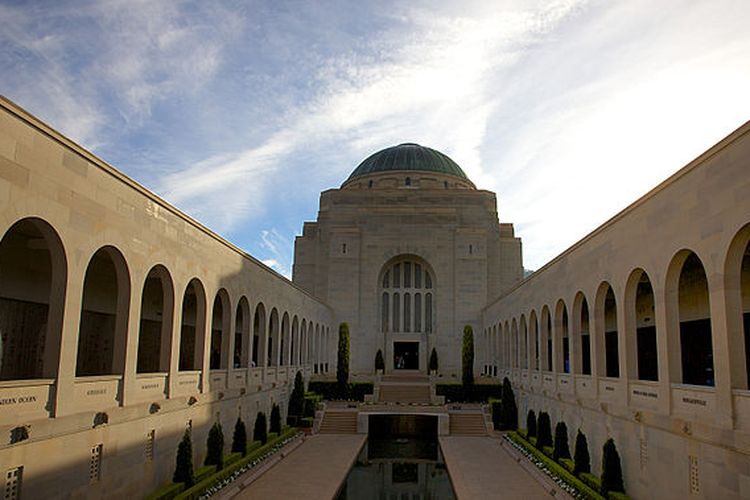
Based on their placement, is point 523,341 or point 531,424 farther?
point 523,341

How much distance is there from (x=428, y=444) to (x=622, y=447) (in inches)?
529

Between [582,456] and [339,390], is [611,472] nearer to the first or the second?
[582,456]

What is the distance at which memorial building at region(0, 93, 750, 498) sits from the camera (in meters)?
10.5

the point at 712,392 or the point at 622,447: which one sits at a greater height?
the point at 712,392

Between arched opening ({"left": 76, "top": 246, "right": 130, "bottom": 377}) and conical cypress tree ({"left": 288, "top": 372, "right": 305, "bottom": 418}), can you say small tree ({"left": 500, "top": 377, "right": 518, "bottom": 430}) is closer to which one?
conical cypress tree ({"left": 288, "top": 372, "right": 305, "bottom": 418})

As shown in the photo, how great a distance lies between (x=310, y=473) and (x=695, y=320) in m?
12.0

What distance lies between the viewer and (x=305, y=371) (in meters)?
35.6

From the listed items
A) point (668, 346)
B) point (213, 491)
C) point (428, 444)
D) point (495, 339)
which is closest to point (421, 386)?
point (495, 339)

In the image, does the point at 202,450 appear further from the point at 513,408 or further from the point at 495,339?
the point at 495,339

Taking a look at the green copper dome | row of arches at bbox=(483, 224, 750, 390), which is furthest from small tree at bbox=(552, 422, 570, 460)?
the green copper dome

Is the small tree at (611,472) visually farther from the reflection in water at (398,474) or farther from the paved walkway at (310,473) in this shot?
the paved walkway at (310,473)

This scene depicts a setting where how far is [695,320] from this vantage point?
19922 mm

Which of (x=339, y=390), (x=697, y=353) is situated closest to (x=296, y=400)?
(x=339, y=390)

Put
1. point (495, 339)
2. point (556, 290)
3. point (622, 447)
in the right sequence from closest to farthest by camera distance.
A: point (622, 447), point (556, 290), point (495, 339)
